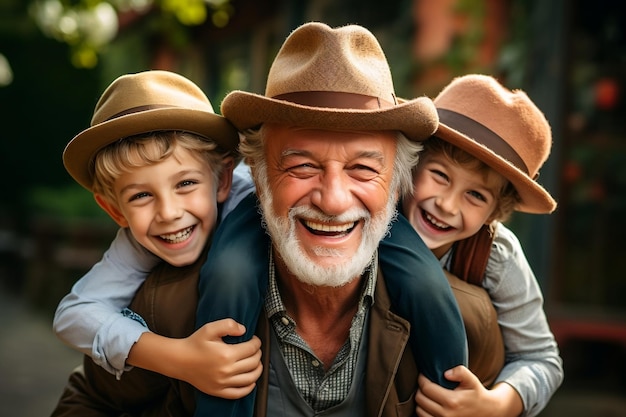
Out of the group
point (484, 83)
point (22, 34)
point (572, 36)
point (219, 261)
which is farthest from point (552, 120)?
point (22, 34)

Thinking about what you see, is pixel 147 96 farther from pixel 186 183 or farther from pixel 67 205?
pixel 67 205

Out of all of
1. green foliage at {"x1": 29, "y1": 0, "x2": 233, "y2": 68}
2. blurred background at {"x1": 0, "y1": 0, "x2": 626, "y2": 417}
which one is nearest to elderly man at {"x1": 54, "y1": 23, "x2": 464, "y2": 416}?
blurred background at {"x1": 0, "y1": 0, "x2": 626, "y2": 417}

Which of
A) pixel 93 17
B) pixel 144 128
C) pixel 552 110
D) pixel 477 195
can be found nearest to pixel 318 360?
pixel 477 195

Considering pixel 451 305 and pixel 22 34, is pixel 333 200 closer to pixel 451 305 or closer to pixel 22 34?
pixel 451 305

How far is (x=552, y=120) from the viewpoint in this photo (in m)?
5.88

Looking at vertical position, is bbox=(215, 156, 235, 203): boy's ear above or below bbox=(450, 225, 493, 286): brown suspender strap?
above

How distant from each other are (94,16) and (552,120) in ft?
13.4

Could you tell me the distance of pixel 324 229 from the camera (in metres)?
2.64

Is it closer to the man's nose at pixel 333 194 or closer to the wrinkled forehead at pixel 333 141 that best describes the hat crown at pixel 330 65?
the wrinkled forehead at pixel 333 141

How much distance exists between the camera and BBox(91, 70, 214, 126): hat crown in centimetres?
274

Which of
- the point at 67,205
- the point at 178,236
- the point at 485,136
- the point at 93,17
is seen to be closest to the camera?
the point at 178,236

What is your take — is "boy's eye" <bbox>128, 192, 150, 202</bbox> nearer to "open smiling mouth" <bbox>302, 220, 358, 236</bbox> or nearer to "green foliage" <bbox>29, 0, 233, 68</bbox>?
"open smiling mouth" <bbox>302, 220, 358, 236</bbox>

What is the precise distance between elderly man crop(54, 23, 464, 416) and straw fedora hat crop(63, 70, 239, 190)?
9 centimetres

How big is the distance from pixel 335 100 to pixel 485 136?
23.7 inches
